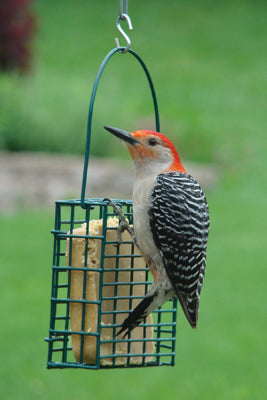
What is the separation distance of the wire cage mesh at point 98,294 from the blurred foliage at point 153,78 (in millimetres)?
9272

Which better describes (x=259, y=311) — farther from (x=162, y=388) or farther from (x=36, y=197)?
(x=36, y=197)

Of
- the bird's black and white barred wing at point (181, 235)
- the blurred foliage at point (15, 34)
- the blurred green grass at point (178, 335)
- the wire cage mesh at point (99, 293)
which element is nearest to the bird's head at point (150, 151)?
the bird's black and white barred wing at point (181, 235)

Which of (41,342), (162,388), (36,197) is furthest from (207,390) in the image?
(36,197)

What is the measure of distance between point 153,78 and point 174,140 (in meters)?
6.00

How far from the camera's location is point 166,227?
430 centimetres

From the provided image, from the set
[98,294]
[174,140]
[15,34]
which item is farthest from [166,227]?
[15,34]

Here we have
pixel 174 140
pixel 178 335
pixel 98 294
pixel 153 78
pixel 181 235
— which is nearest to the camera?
pixel 181 235

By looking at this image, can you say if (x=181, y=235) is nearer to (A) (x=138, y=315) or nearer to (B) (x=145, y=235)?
(B) (x=145, y=235)

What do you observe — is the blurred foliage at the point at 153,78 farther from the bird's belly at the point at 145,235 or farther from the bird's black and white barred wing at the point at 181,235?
the bird's black and white barred wing at the point at 181,235

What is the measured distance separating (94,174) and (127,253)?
8405 millimetres

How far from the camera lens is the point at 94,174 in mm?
13023

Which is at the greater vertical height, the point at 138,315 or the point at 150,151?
the point at 150,151

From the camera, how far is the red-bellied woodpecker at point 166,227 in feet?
14.1

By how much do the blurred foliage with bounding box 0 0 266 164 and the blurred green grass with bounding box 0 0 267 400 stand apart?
40mm
